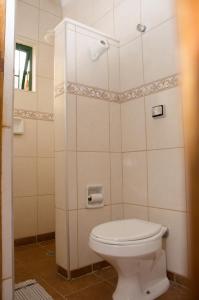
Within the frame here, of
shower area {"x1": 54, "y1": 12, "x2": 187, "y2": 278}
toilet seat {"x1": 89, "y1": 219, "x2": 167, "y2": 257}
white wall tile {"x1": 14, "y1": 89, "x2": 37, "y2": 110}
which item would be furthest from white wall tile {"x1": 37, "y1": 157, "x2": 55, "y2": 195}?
toilet seat {"x1": 89, "y1": 219, "x2": 167, "y2": 257}

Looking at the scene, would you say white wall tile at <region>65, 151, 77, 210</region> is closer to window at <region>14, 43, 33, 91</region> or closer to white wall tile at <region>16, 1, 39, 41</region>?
window at <region>14, 43, 33, 91</region>

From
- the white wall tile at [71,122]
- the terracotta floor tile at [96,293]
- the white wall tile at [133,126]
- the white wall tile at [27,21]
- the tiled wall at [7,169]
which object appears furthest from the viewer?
the white wall tile at [27,21]

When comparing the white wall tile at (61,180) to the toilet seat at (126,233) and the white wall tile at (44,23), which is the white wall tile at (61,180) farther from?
the white wall tile at (44,23)

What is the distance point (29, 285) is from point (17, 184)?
106 cm

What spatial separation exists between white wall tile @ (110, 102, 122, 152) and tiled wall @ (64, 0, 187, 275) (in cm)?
4

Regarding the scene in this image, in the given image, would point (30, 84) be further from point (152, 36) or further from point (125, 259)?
point (125, 259)

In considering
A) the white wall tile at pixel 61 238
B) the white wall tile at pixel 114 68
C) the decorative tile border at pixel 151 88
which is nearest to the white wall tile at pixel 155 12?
the white wall tile at pixel 114 68

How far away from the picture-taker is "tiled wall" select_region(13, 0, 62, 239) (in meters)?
2.45

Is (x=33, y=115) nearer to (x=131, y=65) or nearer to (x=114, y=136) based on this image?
(x=114, y=136)

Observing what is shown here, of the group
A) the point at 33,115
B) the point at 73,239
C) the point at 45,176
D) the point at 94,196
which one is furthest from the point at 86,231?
the point at 33,115

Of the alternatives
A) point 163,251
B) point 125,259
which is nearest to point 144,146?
point 163,251

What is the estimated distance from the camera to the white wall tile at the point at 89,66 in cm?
188

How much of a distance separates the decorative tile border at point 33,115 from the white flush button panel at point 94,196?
116 cm

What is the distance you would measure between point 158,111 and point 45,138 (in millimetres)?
1399
